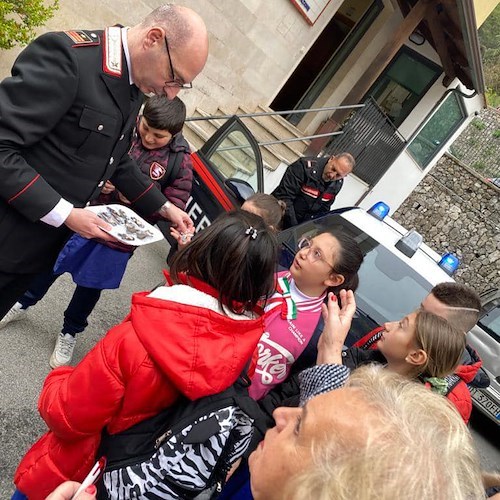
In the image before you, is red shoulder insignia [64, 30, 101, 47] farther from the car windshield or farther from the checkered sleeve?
the car windshield

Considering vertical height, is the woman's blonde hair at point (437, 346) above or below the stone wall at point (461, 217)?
below

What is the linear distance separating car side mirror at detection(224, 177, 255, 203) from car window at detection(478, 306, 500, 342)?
3627mm

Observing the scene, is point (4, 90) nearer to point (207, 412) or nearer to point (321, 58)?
point (207, 412)

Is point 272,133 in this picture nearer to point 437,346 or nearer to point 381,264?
point 381,264

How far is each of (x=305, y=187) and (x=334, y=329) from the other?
312cm

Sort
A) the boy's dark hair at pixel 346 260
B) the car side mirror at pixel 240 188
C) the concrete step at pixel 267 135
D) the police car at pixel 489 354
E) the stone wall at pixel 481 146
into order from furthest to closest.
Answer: the stone wall at pixel 481 146 < the concrete step at pixel 267 135 < the police car at pixel 489 354 < the car side mirror at pixel 240 188 < the boy's dark hair at pixel 346 260

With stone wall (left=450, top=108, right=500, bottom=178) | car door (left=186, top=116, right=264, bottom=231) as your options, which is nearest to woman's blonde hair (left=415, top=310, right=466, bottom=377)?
car door (left=186, top=116, right=264, bottom=231)

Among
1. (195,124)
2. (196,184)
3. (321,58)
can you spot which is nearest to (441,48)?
(321,58)

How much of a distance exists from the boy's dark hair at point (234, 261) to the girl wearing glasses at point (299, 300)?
0.64 meters

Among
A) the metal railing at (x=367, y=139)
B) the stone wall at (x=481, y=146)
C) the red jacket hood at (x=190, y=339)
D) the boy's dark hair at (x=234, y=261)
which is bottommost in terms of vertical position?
the red jacket hood at (x=190, y=339)

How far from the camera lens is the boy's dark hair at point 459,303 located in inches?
107

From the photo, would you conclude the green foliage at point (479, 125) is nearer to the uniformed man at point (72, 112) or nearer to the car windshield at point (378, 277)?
the car windshield at point (378, 277)

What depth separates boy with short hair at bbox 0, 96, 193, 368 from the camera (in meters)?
2.41

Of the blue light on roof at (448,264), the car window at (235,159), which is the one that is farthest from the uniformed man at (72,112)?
the blue light on roof at (448,264)
